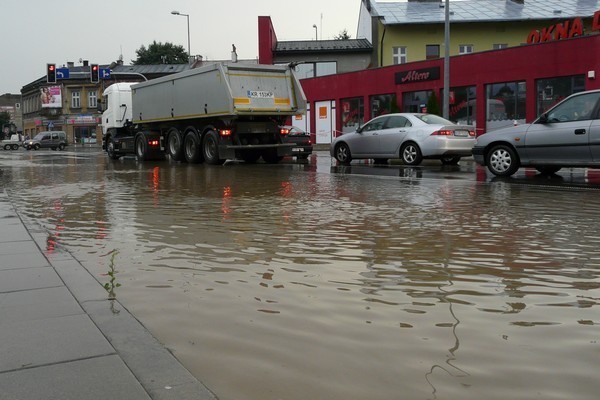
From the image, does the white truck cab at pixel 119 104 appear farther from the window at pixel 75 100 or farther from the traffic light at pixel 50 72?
the window at pixel 75 100

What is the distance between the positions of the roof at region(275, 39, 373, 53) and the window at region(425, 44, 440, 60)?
4012mm

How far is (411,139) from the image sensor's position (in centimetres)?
1762

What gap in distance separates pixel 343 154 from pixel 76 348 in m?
17.0

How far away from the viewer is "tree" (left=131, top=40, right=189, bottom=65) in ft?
321

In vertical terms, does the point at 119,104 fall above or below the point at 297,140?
above

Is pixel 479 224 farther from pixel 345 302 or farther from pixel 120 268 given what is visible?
pixel 120 268

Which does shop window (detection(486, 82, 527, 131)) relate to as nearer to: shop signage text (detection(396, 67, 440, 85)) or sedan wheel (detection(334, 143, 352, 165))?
shop signage text (detection(396, 67, 440, 85))

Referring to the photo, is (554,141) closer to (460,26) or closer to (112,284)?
(112,284)

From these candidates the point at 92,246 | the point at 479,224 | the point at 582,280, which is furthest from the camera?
the point at 479,224

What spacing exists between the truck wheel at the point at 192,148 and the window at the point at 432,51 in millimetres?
25133

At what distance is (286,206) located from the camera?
9.34 m

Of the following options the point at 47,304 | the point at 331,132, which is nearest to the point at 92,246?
the point at 47,304

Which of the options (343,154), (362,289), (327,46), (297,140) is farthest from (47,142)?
(362,289)

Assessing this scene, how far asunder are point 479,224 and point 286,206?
120 inches
